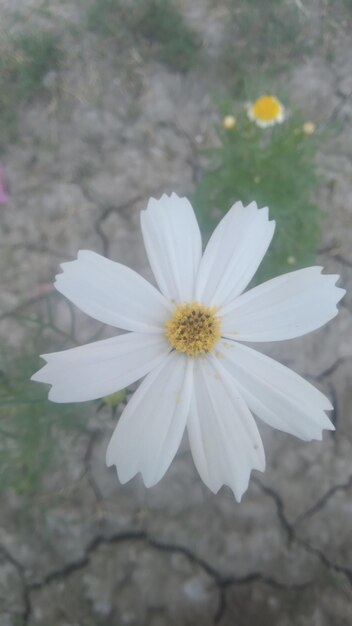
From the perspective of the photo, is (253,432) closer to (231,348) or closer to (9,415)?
(231,348)

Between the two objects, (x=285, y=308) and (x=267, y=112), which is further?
(x=267, y=112)

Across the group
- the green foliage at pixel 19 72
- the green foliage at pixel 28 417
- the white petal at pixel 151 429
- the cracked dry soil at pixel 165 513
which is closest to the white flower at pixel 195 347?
the white petal at pixel 151 429

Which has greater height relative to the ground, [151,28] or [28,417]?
[151,28]

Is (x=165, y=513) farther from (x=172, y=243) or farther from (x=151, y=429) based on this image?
(x=172, y=243)

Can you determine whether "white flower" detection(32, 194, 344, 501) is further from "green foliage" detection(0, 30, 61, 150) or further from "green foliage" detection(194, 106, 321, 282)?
"green foliage" detection(0, 30, 61, 150)

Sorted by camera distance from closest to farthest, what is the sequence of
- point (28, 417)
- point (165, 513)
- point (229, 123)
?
point (28, 417), point (229, 123), point (165, 513)

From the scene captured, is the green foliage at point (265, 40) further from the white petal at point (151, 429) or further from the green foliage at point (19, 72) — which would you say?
the white petal at point (151, 429)

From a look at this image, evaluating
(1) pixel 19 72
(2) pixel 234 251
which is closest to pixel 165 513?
(2) pixel 234 251

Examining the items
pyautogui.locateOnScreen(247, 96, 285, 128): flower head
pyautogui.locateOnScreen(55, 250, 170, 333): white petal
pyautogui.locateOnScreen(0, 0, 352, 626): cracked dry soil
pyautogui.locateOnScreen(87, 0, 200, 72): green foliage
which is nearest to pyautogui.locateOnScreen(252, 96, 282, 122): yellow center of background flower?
pyautogui.locateOnScreen(247, 96, 285, 128): flower head
